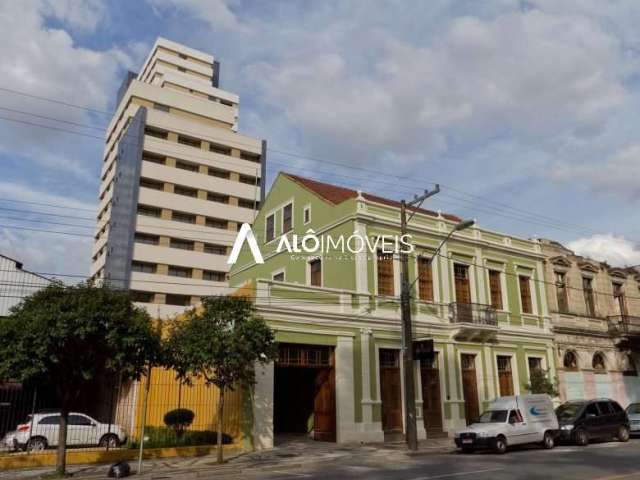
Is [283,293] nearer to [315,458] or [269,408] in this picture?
[269,408]

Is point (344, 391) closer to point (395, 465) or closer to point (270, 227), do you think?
point (395, 465)

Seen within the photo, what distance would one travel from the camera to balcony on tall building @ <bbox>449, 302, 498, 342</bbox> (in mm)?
26656

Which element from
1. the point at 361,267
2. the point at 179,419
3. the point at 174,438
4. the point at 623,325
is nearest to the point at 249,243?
the point at 361,267

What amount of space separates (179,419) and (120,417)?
249cm

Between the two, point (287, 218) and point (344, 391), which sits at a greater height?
point (287, 218)

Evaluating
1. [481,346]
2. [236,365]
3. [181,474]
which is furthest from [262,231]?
[181,474]

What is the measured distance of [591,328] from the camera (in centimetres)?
3275

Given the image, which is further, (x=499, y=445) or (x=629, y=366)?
(x=629, y=366)

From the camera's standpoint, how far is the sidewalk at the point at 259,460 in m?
14.9

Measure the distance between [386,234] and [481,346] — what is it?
24.1ft

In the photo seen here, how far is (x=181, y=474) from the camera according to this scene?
48.4 feet

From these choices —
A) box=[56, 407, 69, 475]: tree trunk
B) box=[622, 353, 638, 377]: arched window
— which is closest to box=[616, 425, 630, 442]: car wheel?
box=[622, 353, 638, 377]: arched window

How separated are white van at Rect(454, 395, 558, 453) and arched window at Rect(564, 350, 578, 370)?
11.1 metres

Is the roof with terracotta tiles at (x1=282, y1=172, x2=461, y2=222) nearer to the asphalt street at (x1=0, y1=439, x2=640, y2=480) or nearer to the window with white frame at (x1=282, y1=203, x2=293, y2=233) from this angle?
the window with white frame at (x1=282, y1=203, x2=293, y2=233)
